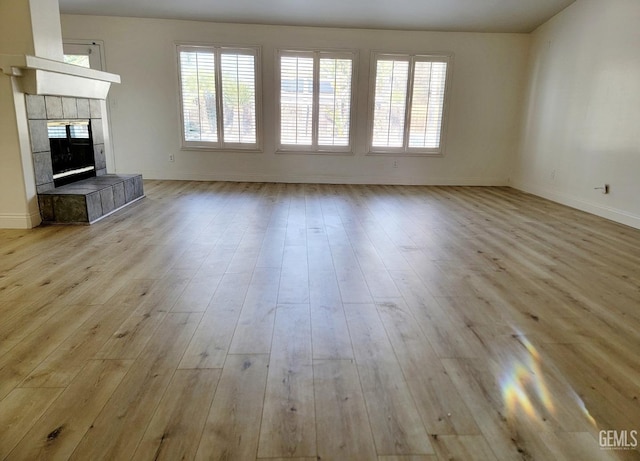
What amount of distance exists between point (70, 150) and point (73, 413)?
420cm

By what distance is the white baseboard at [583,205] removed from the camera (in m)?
4.80

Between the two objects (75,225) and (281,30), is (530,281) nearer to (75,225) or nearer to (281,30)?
(75,225)

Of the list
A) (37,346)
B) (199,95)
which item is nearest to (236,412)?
(37,346)

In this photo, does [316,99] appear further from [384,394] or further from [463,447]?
[463,447]

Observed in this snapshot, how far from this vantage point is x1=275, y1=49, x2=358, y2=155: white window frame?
6.79m

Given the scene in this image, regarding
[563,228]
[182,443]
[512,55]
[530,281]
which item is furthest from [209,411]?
[512,55]

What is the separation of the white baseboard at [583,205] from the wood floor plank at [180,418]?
16.7ft

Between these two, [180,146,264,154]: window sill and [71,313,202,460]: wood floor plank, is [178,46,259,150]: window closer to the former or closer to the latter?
[180,146,264,154]: window sill

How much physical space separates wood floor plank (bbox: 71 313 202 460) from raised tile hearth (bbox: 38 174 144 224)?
2.67m

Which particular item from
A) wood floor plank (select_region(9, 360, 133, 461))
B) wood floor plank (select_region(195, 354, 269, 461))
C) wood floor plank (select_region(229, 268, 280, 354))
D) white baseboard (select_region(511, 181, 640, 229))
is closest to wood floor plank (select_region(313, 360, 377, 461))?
wood floor plank (select_region(195, 354, 269, 461))

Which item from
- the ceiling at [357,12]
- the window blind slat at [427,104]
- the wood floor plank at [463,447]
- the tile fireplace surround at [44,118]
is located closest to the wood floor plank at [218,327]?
the wood floor plank at [463,447]

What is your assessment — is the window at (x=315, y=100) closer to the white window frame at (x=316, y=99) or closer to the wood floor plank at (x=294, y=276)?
the white window frame at (x=316, y=99)

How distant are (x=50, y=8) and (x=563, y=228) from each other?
236 inches

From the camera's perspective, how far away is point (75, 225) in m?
4.29
